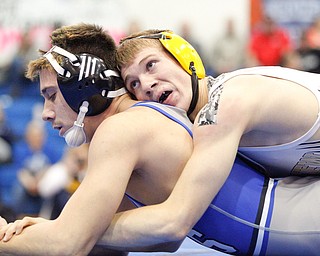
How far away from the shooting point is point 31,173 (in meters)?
7.99

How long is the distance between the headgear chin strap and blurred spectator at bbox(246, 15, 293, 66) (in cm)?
685

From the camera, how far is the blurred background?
8797mm

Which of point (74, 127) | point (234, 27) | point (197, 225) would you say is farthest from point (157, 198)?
point (234, 27)

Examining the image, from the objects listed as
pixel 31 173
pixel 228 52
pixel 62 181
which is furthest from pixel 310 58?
pixel 31 173

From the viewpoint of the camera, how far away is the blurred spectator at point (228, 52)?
32.7ft

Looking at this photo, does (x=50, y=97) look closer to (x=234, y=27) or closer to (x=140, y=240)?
(x=140, y=240)

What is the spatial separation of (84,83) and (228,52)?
7369mm

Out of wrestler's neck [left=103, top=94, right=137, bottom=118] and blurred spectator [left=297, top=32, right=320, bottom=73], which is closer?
wrestler's neck [left=103, top=94, right=137, bottom=118]

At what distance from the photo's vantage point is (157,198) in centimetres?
280

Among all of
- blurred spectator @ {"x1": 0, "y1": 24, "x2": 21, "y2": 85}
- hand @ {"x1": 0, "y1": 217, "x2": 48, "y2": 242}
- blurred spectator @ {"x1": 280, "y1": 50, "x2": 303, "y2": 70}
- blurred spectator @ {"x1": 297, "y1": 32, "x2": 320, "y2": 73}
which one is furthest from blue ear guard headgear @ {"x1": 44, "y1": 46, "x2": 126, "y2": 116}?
blurred spectator @ {"x1": 0, "y1": 24, "x2": 21, "y2": 85}

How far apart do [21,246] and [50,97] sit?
2.14 ft

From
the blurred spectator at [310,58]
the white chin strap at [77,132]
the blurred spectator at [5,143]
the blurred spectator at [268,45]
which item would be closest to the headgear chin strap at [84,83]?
the white chin strap at [77,132]

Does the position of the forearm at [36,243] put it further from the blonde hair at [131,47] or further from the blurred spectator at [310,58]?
the blurred spectator at [310,58]

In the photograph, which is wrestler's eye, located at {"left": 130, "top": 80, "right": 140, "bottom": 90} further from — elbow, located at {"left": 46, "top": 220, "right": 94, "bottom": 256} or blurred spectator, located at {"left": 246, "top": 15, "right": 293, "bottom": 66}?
blurred spectator, located at {"left": 246, "top": 15, "right": 293, "bottom": 66}
